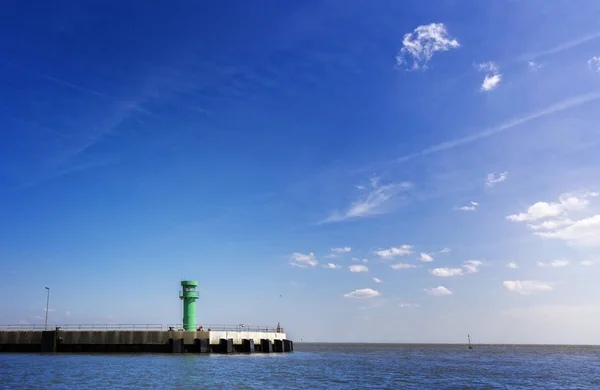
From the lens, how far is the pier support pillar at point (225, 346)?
5983 centimetres

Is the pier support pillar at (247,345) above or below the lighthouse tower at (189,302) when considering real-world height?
below

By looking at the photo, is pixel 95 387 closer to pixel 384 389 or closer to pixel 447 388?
pixel 384 389

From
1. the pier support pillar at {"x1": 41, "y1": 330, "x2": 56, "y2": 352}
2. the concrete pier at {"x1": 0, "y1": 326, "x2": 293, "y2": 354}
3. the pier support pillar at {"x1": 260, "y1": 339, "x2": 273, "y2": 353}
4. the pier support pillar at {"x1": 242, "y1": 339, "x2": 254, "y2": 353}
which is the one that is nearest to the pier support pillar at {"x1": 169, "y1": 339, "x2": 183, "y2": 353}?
the concrete pier at {"x1": 0, "y1": 326, "x2": 293, "y2": 354}

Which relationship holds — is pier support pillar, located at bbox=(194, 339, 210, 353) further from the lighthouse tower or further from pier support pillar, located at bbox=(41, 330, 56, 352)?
pier support pillar, located at bbox=(41, 330, 56, 352)

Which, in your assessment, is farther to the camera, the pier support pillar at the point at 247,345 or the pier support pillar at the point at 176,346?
the pier support pillar at the point at 247,345

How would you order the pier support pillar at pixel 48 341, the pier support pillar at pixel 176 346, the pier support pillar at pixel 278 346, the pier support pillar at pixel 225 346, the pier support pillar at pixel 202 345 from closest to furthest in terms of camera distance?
the pier support pillar at pixel 176 346 → the pier support pillar at pixel 202 345 → the pier support pillar at pixel 48 341 → the pier support pillar at pixel 225 346 → the pier support pillar at pixel 278 346

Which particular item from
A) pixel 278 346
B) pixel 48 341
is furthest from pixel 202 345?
pixel 48 341

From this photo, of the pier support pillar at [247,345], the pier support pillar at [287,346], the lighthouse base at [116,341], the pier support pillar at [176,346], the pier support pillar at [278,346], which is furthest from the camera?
the pier support pillar at [287,346]

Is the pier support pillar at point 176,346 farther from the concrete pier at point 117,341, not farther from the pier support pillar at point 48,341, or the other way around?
the pier support pillar at point 48,341

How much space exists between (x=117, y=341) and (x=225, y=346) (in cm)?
1214

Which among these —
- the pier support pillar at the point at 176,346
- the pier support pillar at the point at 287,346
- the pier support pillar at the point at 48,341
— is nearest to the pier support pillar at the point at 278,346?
the pier support pillar at the point at 287,346

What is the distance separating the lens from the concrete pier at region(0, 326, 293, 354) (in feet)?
190

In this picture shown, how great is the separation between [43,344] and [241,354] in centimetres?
2275

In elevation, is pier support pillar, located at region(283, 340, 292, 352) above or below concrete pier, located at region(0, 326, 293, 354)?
below
